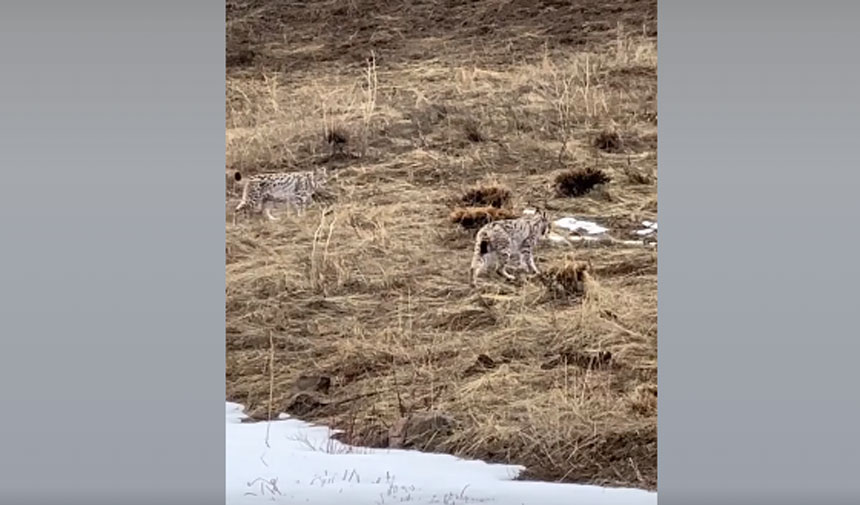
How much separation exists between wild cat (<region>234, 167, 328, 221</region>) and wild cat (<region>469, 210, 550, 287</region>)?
718 millimetres

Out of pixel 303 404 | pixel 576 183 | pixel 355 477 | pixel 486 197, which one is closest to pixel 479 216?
pixel 486 197

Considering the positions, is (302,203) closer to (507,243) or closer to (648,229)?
(507,243)

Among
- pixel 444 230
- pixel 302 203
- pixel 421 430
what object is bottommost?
pixel 421 430

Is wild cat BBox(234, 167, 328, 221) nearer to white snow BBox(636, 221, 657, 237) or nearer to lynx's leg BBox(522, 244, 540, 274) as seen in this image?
lynx's leg BBox(522, 244, 540, 274)

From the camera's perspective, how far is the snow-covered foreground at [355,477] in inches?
249

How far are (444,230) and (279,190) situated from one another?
0.70 metres

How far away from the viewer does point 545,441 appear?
637 centimetres

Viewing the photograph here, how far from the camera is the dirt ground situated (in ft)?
21.0

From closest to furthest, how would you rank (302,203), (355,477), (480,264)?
(355,477)
(480,264)
(302,203)

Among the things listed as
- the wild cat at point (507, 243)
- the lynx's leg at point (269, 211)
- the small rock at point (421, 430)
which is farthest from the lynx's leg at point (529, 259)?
the lynx's leg at point (269, 211)

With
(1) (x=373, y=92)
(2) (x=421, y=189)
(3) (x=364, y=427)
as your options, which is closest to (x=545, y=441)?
A: (3) (x=364, y=427)

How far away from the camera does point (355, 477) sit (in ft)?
21.1

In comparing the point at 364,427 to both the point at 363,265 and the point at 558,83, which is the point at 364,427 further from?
the point at 558,83

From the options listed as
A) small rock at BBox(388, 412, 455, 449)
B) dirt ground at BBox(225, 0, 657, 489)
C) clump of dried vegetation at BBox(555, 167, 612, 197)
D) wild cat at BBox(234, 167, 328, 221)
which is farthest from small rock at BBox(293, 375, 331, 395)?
clump of dried vegetation at BBox(555, 167, 612, 197)
